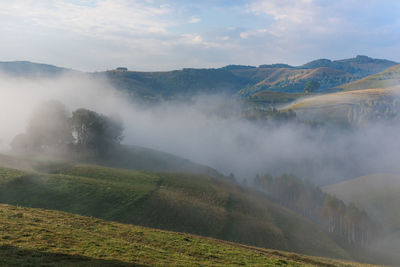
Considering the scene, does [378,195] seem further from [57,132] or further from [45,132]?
[45,132]

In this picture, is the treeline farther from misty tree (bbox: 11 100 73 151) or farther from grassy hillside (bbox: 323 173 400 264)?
misty tree (bbox: 11 100 73 151)

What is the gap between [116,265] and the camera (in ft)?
67.1

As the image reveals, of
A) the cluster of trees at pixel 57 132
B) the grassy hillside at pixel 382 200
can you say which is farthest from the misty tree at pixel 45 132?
the grassy hillside at pixel 382 200

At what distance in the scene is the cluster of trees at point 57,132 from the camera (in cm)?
10706

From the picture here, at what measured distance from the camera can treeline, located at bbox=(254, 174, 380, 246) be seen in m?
95.1

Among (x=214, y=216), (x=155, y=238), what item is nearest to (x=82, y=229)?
(x=155, y=238)

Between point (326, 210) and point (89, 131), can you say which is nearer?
point (326, 210)

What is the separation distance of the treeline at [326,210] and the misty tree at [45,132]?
100266mm

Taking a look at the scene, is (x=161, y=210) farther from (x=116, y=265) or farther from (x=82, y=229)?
(x=116, y=265)

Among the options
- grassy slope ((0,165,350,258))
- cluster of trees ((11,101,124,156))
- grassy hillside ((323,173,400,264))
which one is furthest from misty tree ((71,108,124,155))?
grassy hillside ((323,173,400,264))

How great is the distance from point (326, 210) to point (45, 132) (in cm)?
11885

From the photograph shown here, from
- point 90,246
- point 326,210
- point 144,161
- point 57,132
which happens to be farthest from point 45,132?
point 326,210

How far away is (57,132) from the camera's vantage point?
10856 cm

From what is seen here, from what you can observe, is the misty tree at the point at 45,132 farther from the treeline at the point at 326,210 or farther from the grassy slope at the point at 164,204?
the treeline at the point at 326,210
